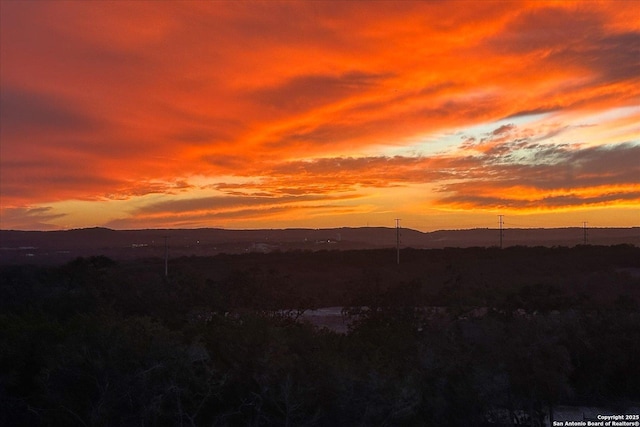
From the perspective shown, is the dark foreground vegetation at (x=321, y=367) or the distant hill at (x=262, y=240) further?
the distant hill at (x=262, y=240)

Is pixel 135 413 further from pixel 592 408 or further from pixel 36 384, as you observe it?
pixel 592 408

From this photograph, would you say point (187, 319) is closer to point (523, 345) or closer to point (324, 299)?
point (523, 345)

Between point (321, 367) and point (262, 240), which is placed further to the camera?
point (262, 240)

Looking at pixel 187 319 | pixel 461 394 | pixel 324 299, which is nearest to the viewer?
pixel 461 394

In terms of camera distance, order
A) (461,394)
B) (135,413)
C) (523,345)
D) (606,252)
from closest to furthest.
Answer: (135,413), (461,394), (523,345), (606,252)

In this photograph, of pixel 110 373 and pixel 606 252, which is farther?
pixel 606 252

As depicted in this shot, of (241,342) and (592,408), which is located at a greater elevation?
(241,342)

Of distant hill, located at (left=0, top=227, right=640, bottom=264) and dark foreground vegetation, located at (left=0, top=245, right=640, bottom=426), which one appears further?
distant hill, located at (left=0, top=227, right=640, bottom=264)

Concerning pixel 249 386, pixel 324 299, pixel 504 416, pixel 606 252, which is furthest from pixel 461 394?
pixel 606 252
